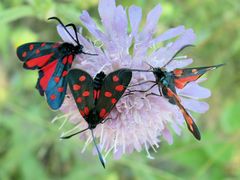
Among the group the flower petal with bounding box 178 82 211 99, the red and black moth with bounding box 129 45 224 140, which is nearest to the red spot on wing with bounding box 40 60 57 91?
the red and black moth with bounding box 129 45 224 140

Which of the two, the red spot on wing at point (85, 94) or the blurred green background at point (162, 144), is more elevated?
the red spot on wing at point (85, 94)

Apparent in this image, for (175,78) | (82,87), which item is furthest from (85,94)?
(175,78)

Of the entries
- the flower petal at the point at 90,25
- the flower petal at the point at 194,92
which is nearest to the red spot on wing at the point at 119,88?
the flower petal at the point at 90,25

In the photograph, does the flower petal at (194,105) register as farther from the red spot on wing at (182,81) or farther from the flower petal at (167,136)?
the red spot on wing at (182,81)

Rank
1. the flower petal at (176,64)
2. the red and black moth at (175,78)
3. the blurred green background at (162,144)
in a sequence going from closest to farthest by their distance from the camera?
1. the red and black moth at (175,78)
2. the flower petal at (176,64)
3. the blurred green background at (162,144)

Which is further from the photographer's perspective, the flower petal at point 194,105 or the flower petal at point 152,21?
the flower petal at point 194,105

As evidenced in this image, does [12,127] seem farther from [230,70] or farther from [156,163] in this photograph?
[230,70]

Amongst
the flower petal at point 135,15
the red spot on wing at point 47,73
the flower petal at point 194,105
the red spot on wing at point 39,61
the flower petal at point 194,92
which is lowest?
the flower petal at point 194,105

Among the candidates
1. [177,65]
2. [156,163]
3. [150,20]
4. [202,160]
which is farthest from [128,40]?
[156,163]
